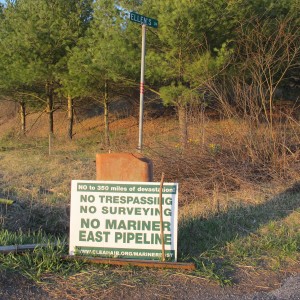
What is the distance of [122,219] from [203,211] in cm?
207

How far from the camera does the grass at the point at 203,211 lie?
14.1 ft

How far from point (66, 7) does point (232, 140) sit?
1314cm

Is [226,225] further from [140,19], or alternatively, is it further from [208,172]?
[140,19]

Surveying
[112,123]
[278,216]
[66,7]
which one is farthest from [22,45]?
[278,216]

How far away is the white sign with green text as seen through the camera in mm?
4504

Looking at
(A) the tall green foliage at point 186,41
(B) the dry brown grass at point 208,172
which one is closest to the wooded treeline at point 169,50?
(A) the tall green foliage at point 186,41

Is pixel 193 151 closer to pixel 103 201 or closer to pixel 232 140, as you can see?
pixel 232 140

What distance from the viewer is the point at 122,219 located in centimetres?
458

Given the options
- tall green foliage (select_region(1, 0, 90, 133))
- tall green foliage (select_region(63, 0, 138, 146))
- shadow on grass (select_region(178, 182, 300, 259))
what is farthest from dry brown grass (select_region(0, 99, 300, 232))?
tall green foliage (select_region(1, 0, 90, 133))

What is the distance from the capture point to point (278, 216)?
6242 mm

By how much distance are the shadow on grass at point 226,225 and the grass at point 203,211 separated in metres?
0.01

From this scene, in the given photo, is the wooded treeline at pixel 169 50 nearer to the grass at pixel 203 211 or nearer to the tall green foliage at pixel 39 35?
the tall green foliage at pixel 39 35

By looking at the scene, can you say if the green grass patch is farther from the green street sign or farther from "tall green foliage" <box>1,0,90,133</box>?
"tall green foliage" <box>1,0,90,133</box>

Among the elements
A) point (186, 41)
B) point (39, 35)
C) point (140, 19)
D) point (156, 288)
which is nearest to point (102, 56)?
point (186, 41)
